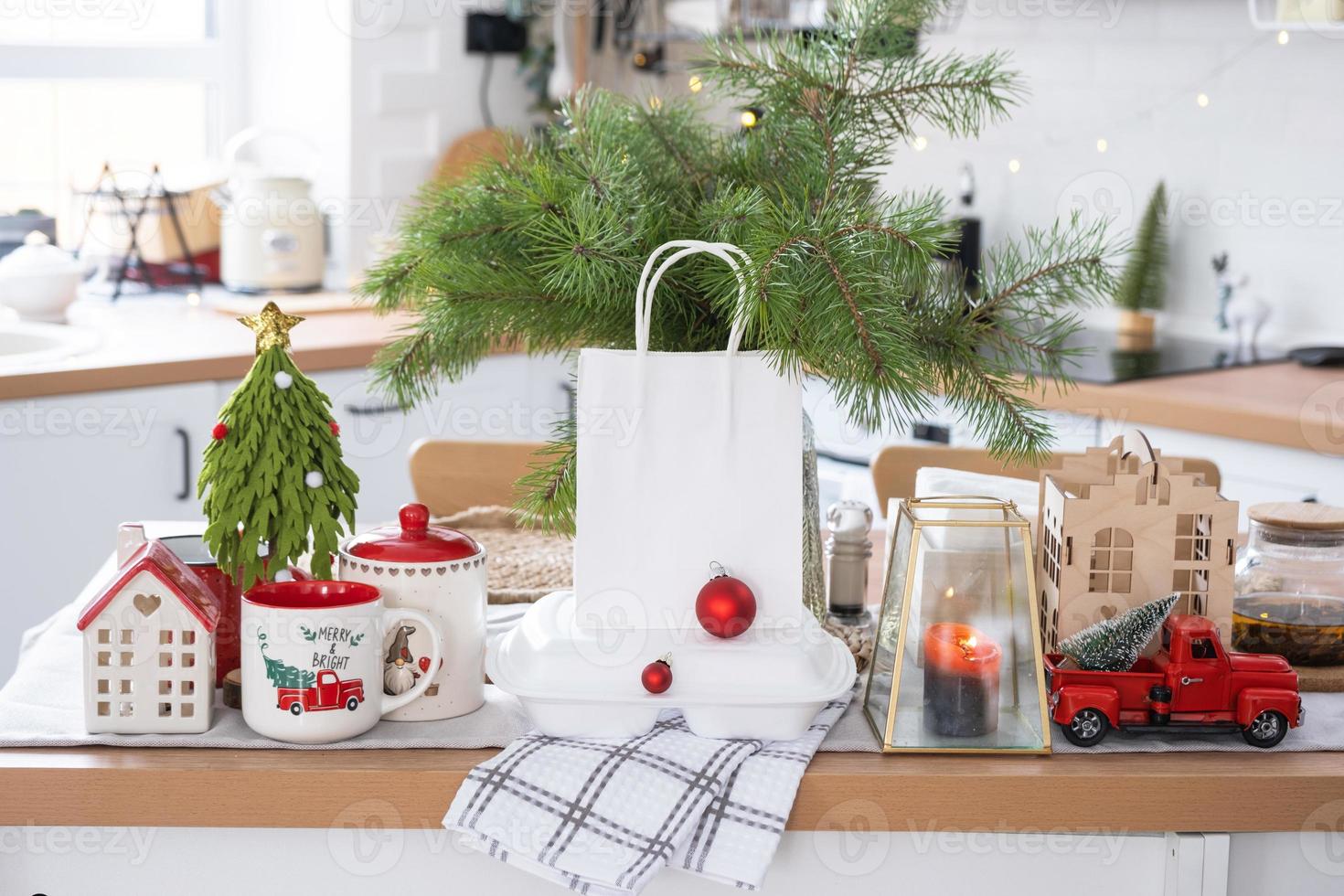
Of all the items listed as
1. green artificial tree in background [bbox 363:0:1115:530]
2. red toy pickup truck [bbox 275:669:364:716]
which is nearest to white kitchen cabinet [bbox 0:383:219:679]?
green artificial tree in background [bbox 363:0:1115:530]

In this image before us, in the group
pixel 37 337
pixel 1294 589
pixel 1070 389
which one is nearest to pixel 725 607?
Result: pixel 1294 589

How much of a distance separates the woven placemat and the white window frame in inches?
75.8

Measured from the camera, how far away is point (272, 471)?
0.90 m

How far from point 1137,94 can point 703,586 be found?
2223mm

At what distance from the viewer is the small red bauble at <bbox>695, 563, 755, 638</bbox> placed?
869 mm

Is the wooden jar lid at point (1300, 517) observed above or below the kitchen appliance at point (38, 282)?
below

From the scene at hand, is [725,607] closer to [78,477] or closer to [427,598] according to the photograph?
[427,598]

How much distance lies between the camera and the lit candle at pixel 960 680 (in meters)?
0.88

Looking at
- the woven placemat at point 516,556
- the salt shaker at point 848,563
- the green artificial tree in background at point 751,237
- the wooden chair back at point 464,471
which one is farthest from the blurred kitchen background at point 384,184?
the green artificial tree in background at point 751,237

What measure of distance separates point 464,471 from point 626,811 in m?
0.95

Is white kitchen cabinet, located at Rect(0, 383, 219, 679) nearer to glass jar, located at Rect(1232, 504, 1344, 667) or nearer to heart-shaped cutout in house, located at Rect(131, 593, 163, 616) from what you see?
heart-shaped cutout in house, located at Rect(131, 593, 163, 616)

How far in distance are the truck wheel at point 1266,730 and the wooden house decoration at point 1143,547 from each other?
6cm

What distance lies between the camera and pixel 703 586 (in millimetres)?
883

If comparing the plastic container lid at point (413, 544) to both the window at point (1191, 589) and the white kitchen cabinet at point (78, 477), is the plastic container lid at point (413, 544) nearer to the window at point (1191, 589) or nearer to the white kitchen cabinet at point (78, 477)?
the window at point (1191, 589)
